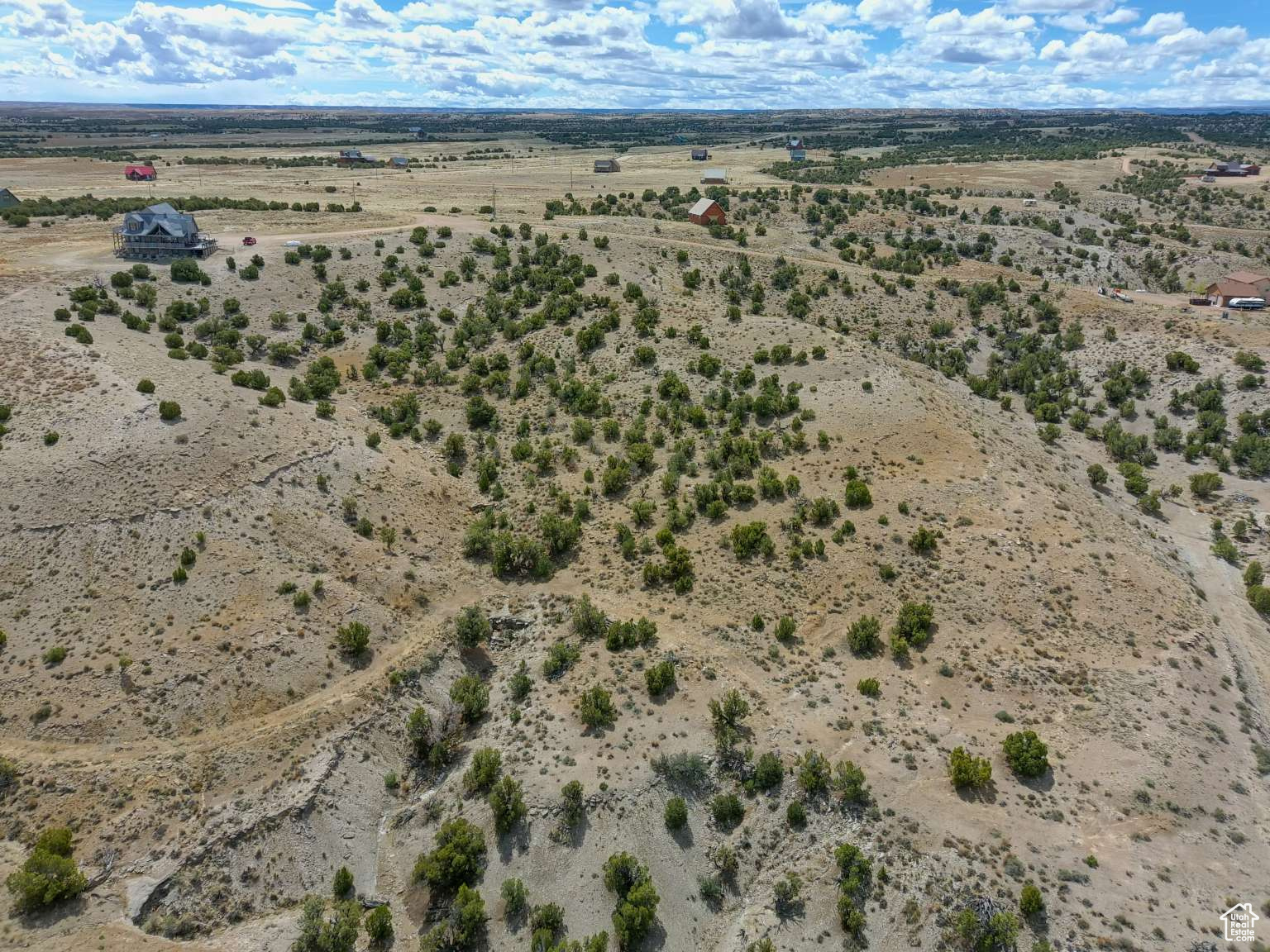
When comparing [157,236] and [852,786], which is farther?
[157,236]

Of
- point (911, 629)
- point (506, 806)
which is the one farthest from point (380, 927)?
point (911, 629)

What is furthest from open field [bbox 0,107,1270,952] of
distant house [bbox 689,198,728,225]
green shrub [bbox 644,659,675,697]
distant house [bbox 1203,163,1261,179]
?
distant house [bbox 1203,163,1261,179]

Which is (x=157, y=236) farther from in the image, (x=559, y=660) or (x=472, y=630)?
(x=559, y=660)

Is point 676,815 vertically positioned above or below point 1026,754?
below

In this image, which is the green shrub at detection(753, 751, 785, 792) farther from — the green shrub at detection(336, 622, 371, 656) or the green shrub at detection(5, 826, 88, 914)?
the green shrub at detection(5, 826, 88, 914)

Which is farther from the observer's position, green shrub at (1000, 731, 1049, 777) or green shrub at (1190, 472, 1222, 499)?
green shrub at (1190, 472, 1222, 499)

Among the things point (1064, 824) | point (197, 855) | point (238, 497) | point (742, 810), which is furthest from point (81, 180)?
point (1064, 824)
